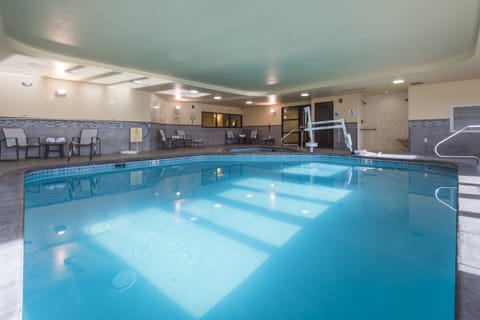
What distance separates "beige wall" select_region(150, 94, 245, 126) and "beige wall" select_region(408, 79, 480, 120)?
8.33 meters

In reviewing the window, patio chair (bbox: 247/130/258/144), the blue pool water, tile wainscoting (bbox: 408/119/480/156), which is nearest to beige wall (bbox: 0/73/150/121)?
the blue pool water

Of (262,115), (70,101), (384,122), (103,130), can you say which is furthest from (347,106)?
(70,101)

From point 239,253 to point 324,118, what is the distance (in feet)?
29.7

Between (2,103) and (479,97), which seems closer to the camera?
(2,103)

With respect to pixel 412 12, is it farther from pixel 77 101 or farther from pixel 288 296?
pixel 77 101

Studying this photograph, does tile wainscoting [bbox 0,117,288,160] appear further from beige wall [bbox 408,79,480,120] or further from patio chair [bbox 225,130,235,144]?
beige wall [bbox 408,79,480,120]

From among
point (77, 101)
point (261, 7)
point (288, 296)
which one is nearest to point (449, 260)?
point (288, 296)

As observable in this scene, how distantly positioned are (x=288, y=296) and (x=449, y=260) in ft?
4.48

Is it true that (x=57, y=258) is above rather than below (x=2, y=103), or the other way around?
below

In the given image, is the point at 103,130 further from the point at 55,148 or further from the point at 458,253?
the point at 458,253

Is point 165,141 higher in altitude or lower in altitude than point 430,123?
lower

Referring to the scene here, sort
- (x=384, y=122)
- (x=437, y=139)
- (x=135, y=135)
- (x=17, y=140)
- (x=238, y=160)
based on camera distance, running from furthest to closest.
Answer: (x=384, y=122)
(x=135, y=135)
(x=238, y=160)
(x=437, y=139)
(x=17, y=140)

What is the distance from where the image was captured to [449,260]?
1997 millimetres

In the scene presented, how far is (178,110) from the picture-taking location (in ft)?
37.4
